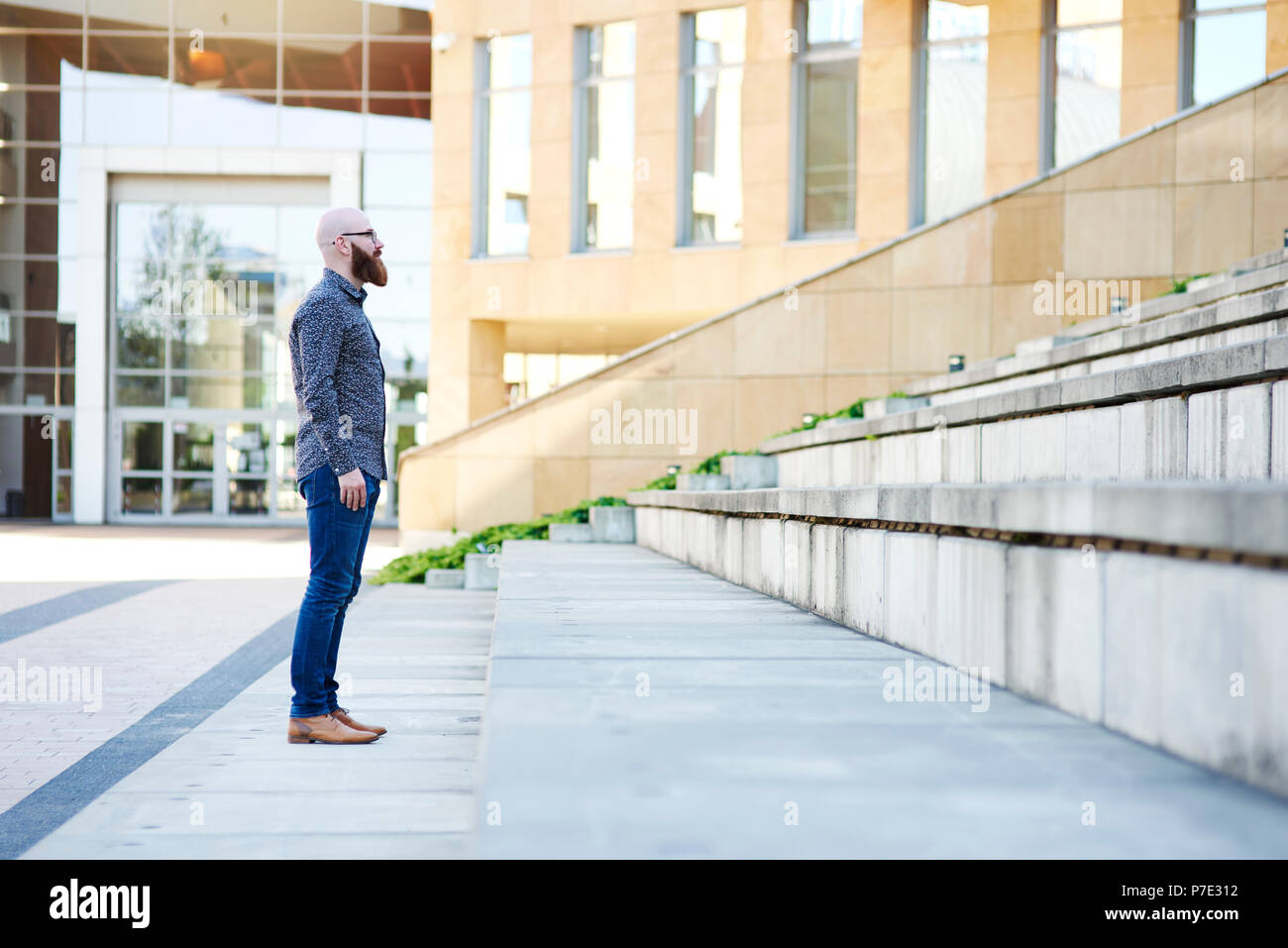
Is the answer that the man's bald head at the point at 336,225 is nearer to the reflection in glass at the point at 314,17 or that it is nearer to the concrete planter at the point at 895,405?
the concrete planter at the point at 895,405

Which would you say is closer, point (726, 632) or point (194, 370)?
point (726, 632)

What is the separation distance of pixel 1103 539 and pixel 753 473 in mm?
7874

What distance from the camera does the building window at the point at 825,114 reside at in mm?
20078

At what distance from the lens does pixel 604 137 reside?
22.2 m

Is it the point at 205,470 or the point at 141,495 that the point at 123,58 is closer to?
the point at 205,470

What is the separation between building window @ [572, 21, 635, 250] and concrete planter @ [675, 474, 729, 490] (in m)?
11.2

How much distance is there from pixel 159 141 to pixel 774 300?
1971 centimetres

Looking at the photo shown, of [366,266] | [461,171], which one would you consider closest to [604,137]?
[461,171]

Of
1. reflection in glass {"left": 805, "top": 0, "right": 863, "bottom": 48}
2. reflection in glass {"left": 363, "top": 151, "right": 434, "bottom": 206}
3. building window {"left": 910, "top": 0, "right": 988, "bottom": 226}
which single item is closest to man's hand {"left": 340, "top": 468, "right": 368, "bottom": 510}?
building window {"left": 910, "top": 0, "right": 988, "bottom": 226}

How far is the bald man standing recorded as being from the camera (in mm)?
4207

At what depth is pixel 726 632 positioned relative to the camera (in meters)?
4.73

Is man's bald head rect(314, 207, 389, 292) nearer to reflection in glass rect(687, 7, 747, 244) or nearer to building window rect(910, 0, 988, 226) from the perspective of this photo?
building window rect(910, 0, 988, 226)

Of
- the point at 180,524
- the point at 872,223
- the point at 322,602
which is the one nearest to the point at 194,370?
the point at 180,524

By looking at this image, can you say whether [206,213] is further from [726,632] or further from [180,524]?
[726,632]
